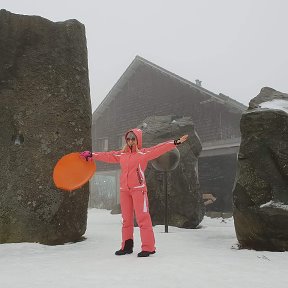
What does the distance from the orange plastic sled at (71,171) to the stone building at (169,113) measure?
31.0ft

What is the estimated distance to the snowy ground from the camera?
9.20ft

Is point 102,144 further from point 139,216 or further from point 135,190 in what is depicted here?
point 139,216

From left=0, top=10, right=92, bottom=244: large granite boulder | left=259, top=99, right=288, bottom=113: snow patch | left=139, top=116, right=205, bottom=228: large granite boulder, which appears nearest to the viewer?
left=0, top=10, right=92, bottom=244: large granite boulder

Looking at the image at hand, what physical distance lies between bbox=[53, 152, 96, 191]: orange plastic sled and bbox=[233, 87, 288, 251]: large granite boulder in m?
1.91

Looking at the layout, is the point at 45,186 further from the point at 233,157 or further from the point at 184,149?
the point at 233,157

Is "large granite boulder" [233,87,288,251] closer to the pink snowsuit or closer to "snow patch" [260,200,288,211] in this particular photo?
"snow patch" [260,200,288,211]

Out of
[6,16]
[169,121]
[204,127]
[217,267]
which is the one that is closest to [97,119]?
[204,127]

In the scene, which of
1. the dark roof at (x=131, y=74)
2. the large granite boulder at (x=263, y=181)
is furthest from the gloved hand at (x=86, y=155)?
the dark roof at (x=131, y=74)

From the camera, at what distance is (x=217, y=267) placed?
3.33 m

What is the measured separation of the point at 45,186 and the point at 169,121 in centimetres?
506

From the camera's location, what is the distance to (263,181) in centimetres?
445

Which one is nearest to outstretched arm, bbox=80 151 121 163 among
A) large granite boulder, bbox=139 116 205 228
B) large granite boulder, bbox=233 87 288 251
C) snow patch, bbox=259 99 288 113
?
large granite boulder, bbox=233 87 288 251

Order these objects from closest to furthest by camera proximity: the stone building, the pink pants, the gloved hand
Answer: the pink pants, the gloved hand, the stone building

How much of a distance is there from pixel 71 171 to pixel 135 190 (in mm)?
842
